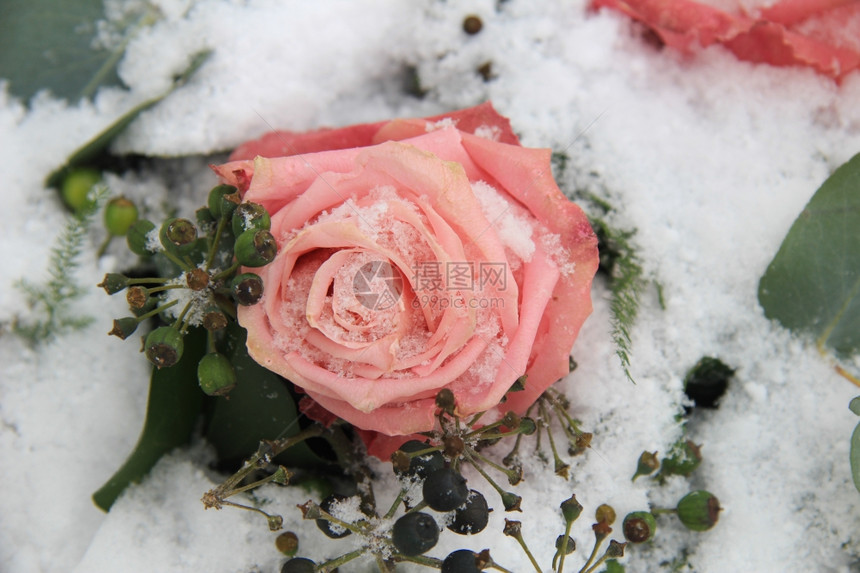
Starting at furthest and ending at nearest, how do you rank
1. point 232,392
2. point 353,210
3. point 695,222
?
point 695,222 → point 232,392 → point 353,210

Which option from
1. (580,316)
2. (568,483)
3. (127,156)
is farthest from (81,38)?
(568,483)

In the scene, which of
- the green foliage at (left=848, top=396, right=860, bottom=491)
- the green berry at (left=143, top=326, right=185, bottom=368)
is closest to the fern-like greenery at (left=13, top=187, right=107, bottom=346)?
the green berry at (left=143, top=326, right=185, bottom=368)

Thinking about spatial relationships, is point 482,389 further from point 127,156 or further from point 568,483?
point 127,156

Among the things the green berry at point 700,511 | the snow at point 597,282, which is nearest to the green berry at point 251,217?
the snow at point 597,282

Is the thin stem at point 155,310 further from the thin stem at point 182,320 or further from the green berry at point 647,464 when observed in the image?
the green berry at point 647,464

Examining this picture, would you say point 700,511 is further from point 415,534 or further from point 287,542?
point 287,542

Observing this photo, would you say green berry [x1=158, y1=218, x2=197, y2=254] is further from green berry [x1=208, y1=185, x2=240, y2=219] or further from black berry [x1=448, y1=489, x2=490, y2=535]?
black berry [x1=448, y1=489, x2=490, y2=535]
